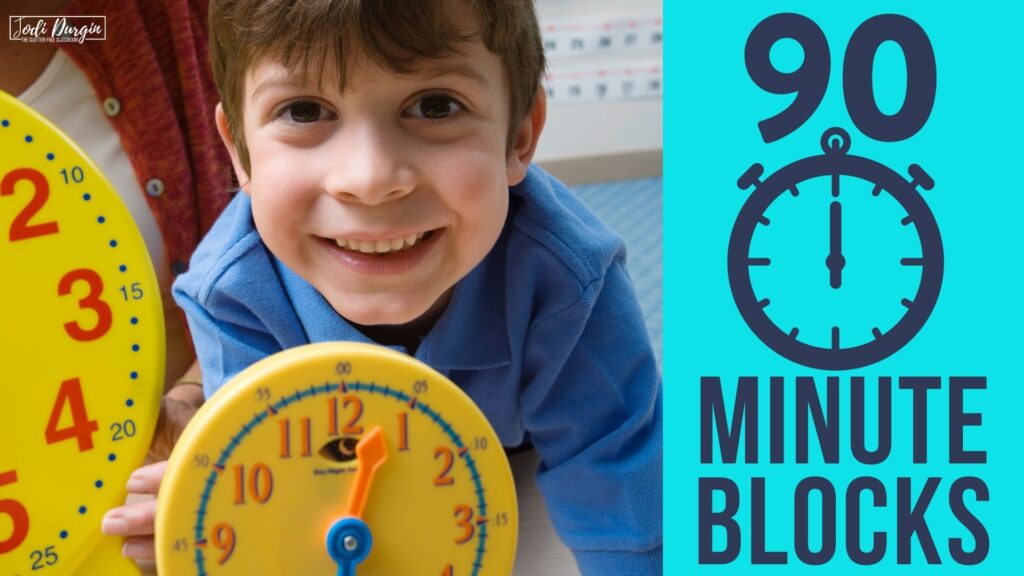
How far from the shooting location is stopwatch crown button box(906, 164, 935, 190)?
43cm

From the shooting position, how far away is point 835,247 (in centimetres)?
44

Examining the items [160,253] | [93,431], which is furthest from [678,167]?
[160,253]

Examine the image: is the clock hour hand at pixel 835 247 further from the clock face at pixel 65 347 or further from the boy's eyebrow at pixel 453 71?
the clock face at pixel 65 347

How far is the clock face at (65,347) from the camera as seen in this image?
1.42 ft

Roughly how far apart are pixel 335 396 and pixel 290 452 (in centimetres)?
3

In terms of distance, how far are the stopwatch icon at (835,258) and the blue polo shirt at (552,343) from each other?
17 centimetres

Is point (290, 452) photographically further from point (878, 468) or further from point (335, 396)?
point (878, 468)

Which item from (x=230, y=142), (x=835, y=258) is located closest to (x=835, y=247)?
(x=835, y=258)

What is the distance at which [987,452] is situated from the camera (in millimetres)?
459

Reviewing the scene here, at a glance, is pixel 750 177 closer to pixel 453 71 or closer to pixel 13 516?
pixel 453 71

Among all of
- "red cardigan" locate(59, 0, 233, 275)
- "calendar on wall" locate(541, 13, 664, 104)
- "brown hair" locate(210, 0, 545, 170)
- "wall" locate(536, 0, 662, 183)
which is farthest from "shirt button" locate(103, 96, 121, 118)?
"calendar on wall" locate(541, 13, 664, 104)

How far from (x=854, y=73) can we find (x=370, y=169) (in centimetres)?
19

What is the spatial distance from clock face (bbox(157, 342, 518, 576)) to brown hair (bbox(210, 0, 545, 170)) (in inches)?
4.8

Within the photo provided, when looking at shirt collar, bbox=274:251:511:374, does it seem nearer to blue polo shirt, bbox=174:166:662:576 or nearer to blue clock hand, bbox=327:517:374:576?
blue polo shirt, bbox=174:166:662:576
